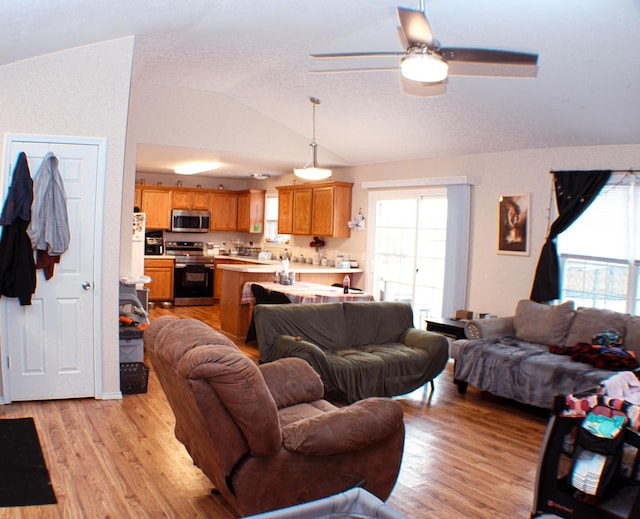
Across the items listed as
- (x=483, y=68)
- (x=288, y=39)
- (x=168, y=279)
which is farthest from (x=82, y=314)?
(x=168, y=279)

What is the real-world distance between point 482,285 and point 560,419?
12.5 ft

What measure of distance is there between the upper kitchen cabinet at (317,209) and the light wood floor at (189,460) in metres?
3.75

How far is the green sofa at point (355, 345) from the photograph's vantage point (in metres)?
4.79

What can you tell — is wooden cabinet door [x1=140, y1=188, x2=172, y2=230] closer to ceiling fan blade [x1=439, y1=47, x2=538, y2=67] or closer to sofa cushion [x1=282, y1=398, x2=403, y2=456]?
ceiling fan blade [x1=439, y1=47, x2=538, y2=67]

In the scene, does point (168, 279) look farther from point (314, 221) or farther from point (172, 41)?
point (172, 41)

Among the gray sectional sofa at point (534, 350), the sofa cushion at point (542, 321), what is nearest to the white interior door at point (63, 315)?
the gray sectional sofa at point (534, 350)

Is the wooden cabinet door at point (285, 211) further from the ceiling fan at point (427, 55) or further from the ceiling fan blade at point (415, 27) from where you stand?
the ceiling fan blade at point (415, 27)

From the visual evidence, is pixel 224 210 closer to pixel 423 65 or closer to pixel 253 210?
pixel 253 210

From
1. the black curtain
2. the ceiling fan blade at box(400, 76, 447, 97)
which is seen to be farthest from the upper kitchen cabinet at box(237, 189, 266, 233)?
the black curtain

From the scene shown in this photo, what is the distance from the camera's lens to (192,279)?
10.5 meters

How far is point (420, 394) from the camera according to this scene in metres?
5.56

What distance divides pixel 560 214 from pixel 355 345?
244cm

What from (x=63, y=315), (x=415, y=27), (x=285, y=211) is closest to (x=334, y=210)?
(x=285, y=211)

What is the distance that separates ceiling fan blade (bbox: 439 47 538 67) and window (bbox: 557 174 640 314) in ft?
8.98
